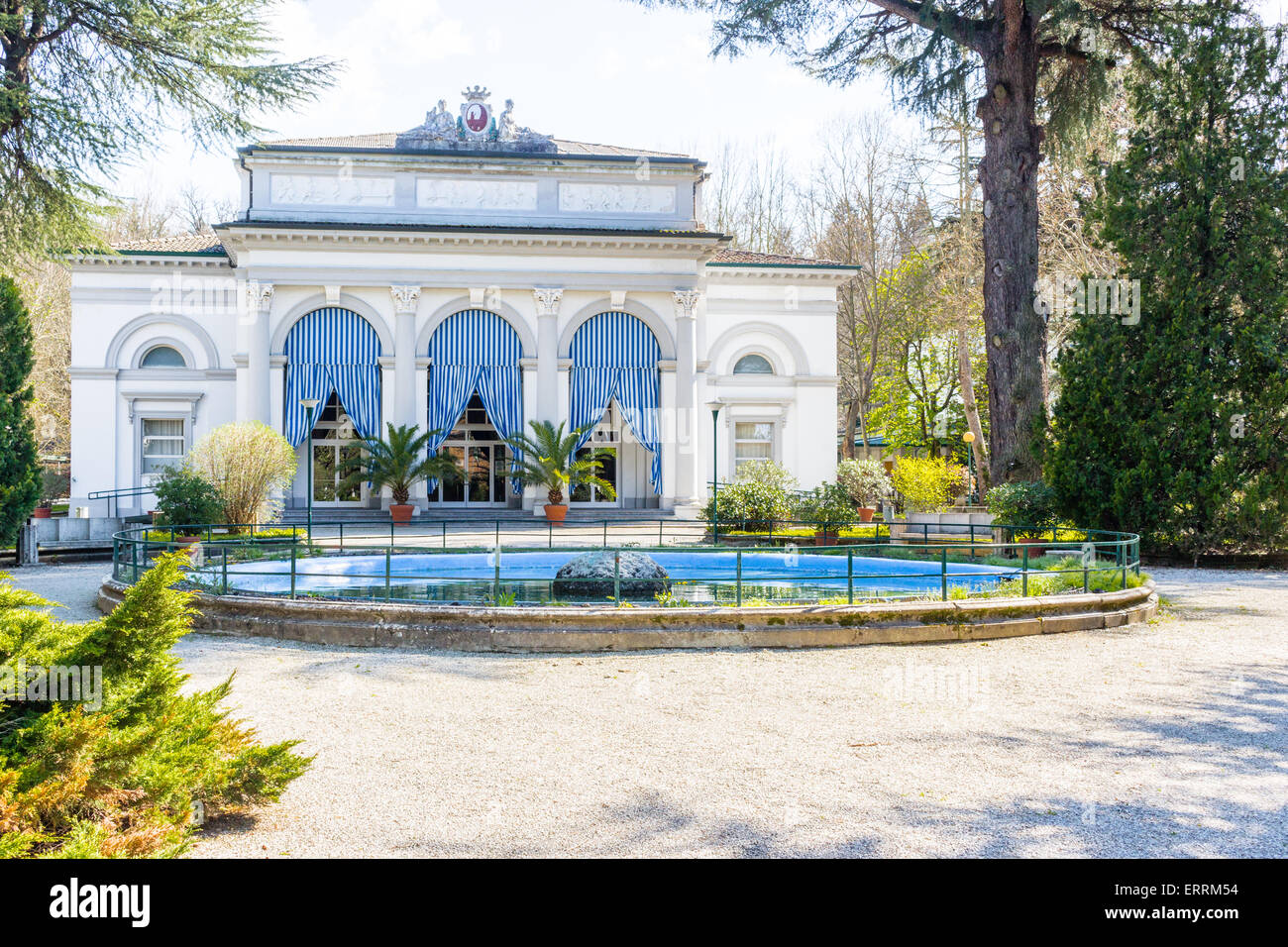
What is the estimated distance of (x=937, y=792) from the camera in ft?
16.1

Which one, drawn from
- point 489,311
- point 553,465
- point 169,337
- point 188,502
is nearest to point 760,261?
point 489,311

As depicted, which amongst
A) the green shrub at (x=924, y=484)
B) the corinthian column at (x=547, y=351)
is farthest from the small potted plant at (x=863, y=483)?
the corinthian column at (x=547, y=351)

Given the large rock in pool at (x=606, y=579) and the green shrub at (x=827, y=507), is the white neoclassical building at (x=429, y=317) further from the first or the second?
the large rock in pool at (x=606, y=579)

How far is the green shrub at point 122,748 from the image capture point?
350 centimetres

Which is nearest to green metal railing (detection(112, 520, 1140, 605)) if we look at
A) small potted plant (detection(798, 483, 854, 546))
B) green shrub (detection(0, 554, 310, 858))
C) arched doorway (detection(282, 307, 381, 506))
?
green shrub (detection(0, 554, 310, 858))

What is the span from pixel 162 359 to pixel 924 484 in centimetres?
2273

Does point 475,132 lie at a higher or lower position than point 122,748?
higher

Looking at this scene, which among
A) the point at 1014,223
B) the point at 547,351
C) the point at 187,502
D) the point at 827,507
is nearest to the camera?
the point at 1014,223

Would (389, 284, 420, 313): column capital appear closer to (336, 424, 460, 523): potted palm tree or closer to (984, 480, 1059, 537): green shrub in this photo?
(336, 424, 460, 523): potted palm tree

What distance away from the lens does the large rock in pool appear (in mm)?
10633

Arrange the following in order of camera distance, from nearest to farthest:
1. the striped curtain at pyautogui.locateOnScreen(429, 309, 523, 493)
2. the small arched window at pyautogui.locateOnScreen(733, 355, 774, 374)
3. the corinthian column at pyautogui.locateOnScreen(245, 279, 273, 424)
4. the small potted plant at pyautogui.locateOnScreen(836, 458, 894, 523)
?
the small potted plant at pyautogui.locateOnScreen(836, 458, 894, 523) → the corinthian column at pyautogui.locateOnScreen(245, 279, 273, 424) → the striped curtain at pyautogui.locateOnScreen(429, 309, 523, 493) → the small arched window at pyautogui.locateOnScreen(733, 355, 774, 374)

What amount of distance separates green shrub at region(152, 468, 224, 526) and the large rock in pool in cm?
1149

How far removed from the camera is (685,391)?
28406mm

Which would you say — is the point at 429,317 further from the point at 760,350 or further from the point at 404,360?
the point at 760,350
